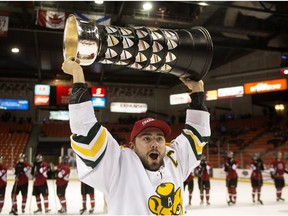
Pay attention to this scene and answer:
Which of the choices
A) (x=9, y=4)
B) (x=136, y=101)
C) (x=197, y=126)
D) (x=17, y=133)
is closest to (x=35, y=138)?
(x=17, y=133)

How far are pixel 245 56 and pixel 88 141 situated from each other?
2024cm

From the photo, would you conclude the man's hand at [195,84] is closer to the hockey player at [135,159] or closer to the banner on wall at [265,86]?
the hockey player at [135,159]

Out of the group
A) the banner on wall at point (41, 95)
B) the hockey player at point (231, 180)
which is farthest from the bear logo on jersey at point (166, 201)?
the banner on wall at point (41, 95)

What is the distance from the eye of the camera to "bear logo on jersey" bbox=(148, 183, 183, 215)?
162 cm

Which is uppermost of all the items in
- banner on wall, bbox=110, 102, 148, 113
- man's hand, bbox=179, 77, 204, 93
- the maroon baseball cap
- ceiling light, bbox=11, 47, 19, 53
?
ceiling light, bbox=11, 47, 19, 53

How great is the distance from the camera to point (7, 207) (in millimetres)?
8703

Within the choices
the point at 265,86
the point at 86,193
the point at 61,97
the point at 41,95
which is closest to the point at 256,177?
the point at 86,193

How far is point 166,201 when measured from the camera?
5.36ft

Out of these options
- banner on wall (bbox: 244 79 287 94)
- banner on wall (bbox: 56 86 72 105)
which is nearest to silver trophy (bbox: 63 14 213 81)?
banner on wall (bbox: 244 79 287 94)

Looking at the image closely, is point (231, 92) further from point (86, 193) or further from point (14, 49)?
point (86, 193)

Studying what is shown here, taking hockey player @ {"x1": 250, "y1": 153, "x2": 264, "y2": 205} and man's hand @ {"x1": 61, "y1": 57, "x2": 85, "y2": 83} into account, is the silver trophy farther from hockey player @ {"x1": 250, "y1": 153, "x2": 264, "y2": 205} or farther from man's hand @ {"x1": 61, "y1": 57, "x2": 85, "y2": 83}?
hockey player @ {"x1": 250, "y1": 153, "x2": 264, "y2": 205}

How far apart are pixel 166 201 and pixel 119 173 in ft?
0.85

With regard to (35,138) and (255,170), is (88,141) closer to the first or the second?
(255,170)

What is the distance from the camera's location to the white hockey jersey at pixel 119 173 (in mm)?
1470
